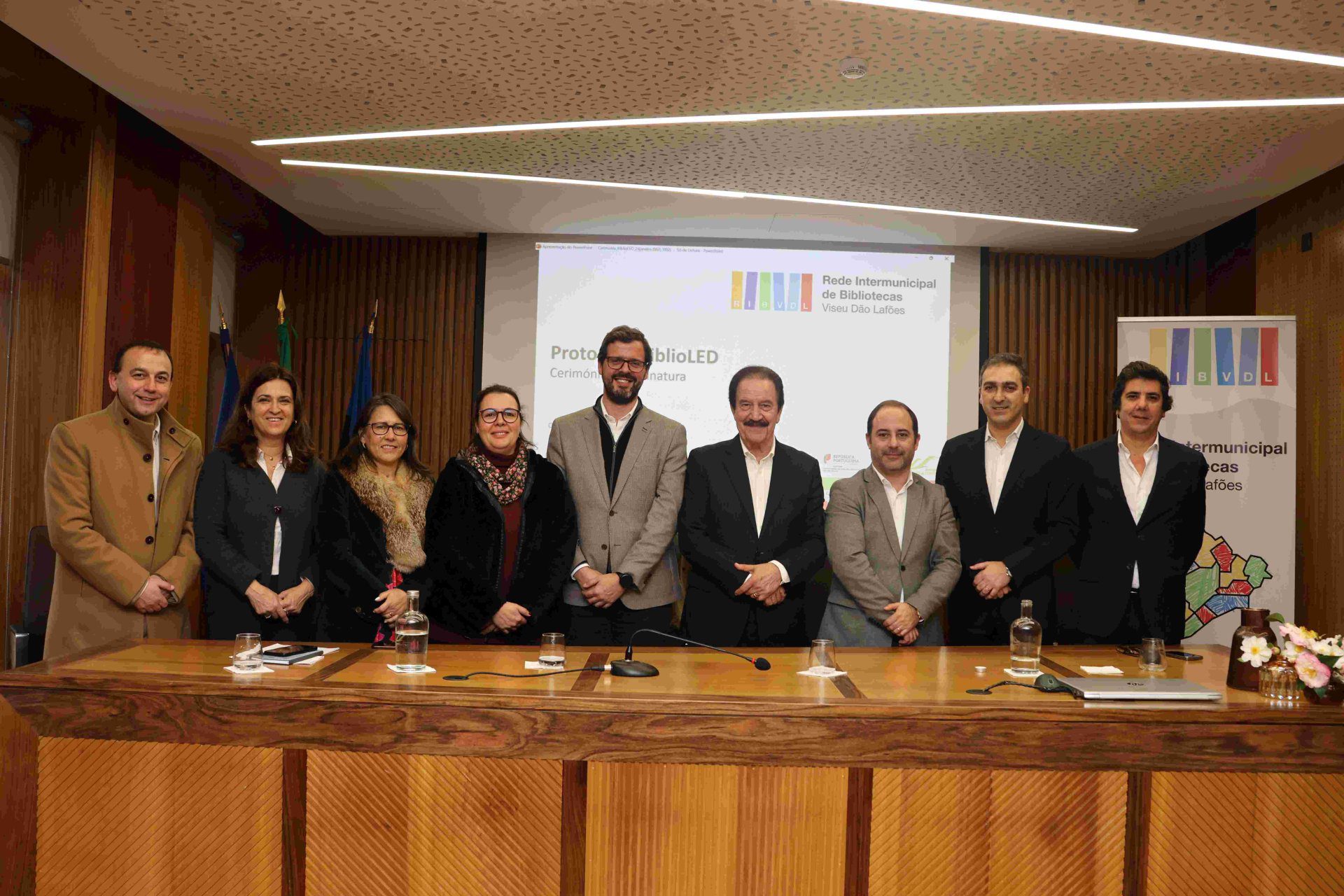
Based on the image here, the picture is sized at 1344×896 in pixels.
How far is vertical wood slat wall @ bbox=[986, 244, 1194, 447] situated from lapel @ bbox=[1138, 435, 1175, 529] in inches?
127

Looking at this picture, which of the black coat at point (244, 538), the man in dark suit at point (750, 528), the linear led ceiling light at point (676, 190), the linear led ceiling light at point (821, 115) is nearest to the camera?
the black coat at point (244, 538)

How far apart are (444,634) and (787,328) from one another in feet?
13.1

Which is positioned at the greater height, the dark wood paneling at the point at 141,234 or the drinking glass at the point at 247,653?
the dark wood paneling at the point at 141,234

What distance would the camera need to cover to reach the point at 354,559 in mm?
3314

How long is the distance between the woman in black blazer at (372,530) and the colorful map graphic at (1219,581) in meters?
4.42

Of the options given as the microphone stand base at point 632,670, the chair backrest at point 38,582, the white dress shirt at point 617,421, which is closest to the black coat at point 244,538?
the chair backrest at point 38,582

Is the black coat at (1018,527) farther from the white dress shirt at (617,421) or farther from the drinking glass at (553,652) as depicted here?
the drinking glass at (553,652)

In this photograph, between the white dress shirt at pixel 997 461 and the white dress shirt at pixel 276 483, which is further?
the white dress shirt at pixel 997 461

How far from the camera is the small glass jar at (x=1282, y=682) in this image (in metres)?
2.42

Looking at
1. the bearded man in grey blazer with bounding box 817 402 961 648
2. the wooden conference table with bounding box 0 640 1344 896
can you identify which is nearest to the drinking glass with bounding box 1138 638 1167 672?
the wooden conference table with bounding box 0 640 1344 896

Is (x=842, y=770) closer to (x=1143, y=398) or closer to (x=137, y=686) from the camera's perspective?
(x=137, y=686)

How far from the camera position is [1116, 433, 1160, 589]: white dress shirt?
12.5 feet

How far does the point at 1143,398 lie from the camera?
3844 millimetres

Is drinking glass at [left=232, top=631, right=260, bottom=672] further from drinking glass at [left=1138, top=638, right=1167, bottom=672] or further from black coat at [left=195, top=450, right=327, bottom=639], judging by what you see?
drinking glass at [left=1138, top=638, right=1167, bottom=672]
